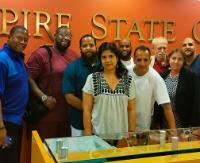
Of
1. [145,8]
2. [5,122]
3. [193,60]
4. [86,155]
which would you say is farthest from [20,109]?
[145,8]

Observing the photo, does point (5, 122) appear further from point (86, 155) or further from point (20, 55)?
point (86, 155)

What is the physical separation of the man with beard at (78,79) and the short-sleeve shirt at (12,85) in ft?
1.24

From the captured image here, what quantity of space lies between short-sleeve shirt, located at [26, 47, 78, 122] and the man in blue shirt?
30 cm

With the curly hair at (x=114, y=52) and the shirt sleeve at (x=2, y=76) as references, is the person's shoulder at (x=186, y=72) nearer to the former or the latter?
the curly hair at (x=114, y=52)

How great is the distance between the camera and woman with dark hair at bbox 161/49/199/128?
295 centimetres

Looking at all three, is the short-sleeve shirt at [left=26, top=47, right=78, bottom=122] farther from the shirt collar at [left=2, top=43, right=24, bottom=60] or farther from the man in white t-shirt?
the man in white t-shirt

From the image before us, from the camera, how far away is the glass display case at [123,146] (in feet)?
4.40

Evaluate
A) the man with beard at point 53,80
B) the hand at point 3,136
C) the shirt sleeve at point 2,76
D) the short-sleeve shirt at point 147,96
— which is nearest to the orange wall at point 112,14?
the man with beard at point 53,80

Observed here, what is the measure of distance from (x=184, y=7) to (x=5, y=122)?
291 cm

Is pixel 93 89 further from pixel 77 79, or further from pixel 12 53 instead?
pixel 12 53

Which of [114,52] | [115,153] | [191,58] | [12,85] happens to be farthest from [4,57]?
[191,58]

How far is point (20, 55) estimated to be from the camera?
277 cm

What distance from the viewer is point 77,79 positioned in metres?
2.86

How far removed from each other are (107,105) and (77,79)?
594mm
